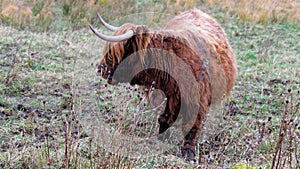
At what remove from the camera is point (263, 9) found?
1282 centimetres

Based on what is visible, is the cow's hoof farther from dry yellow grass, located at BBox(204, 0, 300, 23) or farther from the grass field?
dry yellow grass, located at BBox(204, 0, 300, 23)

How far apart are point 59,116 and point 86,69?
5.37ft

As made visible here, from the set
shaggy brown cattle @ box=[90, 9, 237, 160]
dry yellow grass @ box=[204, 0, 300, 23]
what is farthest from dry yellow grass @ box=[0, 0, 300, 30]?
shaggy brown cattle @ box=[90, 9, 237, 160]

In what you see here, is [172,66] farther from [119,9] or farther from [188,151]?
Result: [119,9]

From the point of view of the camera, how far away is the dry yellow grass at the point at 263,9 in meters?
12.0

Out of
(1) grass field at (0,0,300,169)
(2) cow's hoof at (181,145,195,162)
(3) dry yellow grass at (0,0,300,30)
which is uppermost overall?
(3) dry yellow grass at (0,0,300,30)

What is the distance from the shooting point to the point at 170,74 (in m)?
4.57

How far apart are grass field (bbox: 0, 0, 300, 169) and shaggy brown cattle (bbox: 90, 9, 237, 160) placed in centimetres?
17

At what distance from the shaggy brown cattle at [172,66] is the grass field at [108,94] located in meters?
0.17

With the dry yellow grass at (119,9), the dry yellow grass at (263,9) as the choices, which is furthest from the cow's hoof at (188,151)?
the dry yellow grass at (263,9)

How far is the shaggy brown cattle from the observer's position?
173 inches

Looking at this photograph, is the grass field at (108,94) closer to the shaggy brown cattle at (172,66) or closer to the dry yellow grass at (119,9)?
the dry yellow grass at (119,9)

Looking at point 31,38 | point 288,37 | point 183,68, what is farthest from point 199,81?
point 288,37

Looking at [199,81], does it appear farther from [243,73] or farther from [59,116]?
[243,73]
